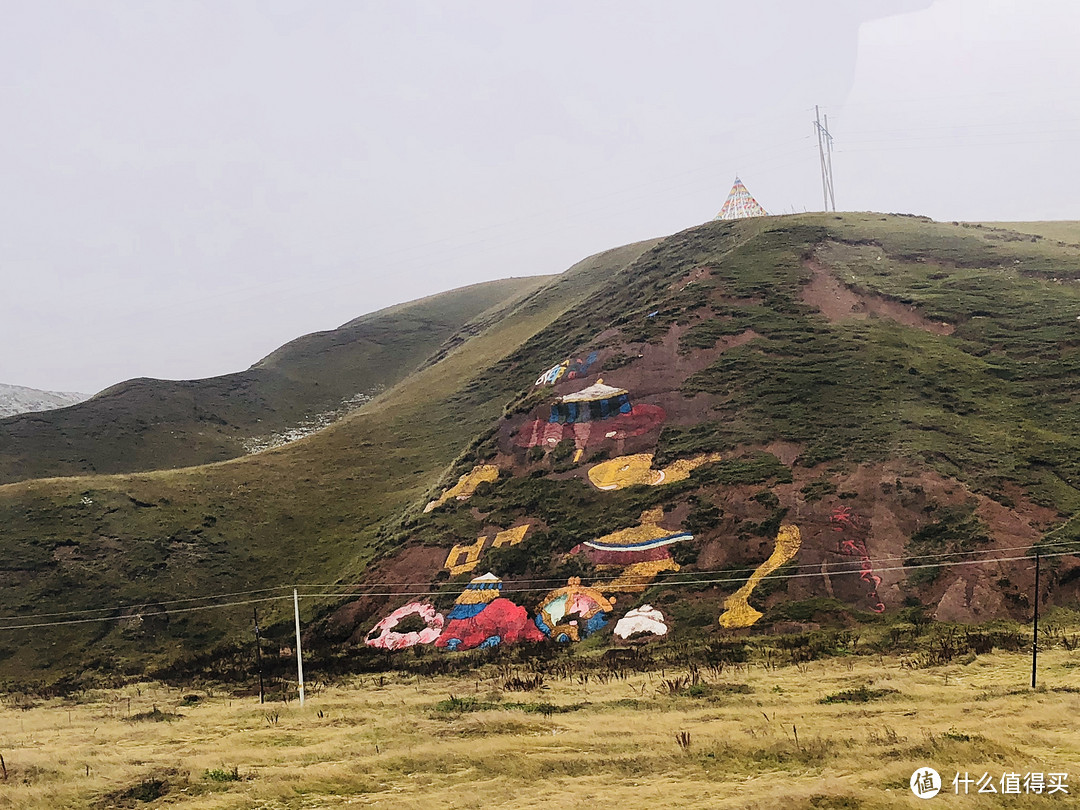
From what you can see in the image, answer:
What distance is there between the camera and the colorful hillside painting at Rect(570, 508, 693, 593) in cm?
3073

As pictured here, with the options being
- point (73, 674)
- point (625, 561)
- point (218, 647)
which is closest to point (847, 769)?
point (625, 561)

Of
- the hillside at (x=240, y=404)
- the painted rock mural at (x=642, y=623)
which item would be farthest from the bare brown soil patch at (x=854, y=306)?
the hillside at (x=240, y=404)

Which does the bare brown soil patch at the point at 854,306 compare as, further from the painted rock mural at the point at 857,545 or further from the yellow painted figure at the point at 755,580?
the yellow painted figure at the point at 755,580

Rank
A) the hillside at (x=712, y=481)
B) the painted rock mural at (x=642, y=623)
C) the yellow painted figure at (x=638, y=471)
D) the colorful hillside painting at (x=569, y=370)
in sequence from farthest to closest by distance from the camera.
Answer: the colorful hillside painting at (x=569, y=370) < the yellow painted figure at (x=638, y=471) < the hillside at (x=712, y=481) < the painted rock mural at (x=642, y=623)

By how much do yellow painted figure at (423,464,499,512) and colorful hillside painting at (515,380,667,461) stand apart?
2.36 metres

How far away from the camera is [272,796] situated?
13266mm

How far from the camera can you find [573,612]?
30.3 metres

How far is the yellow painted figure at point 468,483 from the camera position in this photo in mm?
41906

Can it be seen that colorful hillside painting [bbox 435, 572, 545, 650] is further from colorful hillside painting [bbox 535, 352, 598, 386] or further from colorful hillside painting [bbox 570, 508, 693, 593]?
colorful hillside painting [bbox 535, 352, 598, 386]

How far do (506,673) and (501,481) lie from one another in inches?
633

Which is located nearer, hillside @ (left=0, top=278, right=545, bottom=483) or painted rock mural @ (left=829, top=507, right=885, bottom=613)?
painted rock mural @ (left=829, top=507, right=885, bottom=613)

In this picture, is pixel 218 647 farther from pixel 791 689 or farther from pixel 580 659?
pixel 791 689

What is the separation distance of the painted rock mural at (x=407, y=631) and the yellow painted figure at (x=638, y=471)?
9916mm

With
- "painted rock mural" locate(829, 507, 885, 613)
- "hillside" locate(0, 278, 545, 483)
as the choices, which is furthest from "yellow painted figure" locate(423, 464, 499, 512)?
"hillside" locate(0, 278, 545, 483)
